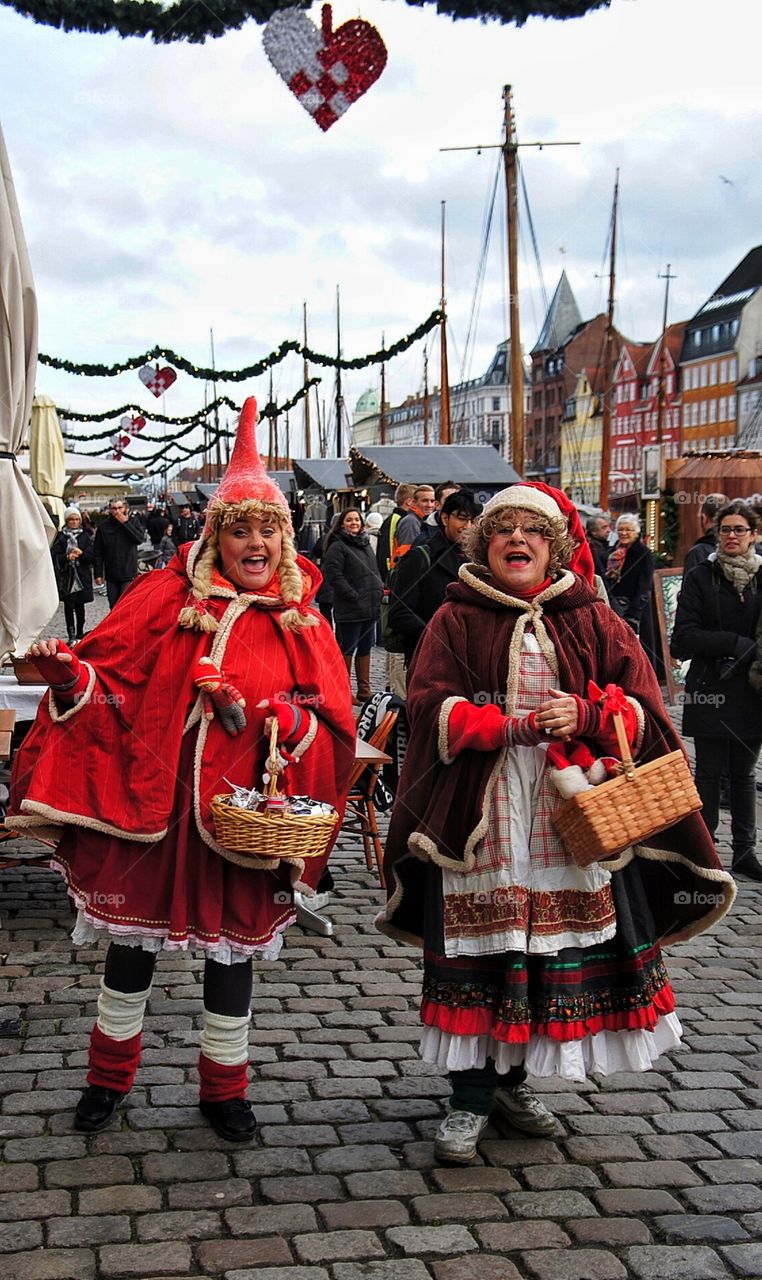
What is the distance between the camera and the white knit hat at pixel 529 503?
12.9 ft

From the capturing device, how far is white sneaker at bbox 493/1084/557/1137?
400cm

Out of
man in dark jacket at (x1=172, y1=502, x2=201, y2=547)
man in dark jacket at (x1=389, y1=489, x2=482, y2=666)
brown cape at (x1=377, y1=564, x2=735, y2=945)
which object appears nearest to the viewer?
brown cape at (x1=377, y1=564, x2=735, y2=945)

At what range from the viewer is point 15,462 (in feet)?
20.2

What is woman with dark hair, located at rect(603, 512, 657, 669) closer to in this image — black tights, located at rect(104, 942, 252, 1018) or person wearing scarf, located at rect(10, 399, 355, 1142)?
person wearing scarf, located at rect(10, 399, 355, 1142)

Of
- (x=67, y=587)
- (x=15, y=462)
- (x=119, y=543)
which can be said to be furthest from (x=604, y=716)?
(x=67, y=587)

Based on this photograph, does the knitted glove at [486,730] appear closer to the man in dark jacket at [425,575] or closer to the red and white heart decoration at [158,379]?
the man in dark jacket at [425,575]

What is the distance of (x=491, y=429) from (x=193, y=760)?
115 metres

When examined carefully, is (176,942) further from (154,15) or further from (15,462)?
(154,15)

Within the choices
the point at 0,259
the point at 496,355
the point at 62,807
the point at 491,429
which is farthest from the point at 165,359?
the point at 496,355

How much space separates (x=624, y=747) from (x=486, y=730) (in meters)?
0.38

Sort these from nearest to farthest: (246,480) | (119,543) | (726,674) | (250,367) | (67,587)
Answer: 1. (246,480)
2. (726,674)
3. (119,543)
4. (67,587)
5. (250,367)

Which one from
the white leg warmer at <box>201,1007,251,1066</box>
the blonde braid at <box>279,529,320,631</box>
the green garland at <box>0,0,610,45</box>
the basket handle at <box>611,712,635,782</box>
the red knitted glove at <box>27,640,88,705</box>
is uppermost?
the green garland at <box>0,0,610,45</box>

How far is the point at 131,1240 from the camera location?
3.28m

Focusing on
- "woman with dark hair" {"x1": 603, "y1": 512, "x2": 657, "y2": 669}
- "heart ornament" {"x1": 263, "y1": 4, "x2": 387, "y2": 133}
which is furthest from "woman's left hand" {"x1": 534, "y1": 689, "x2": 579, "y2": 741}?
"woman with dark hair" {"x1": 603, "y1": 512, "x2": 657, "y2": 669}
